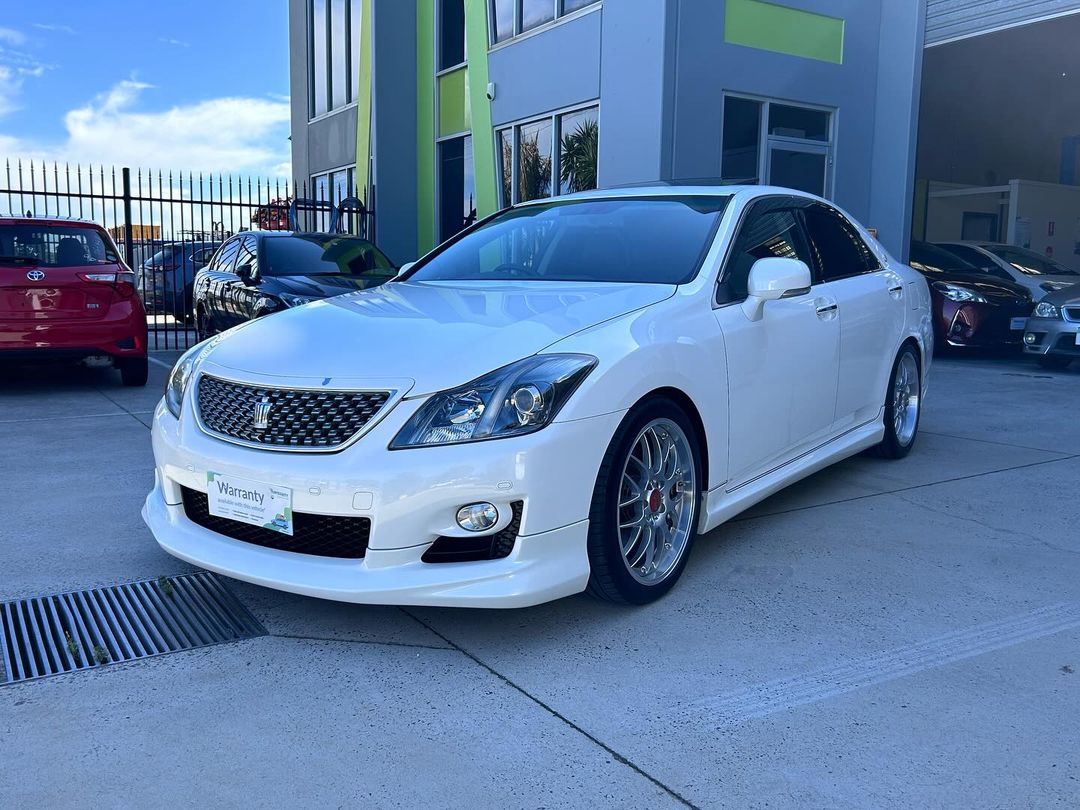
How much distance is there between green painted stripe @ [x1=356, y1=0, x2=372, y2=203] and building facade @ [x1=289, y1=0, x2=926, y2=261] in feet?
1.37

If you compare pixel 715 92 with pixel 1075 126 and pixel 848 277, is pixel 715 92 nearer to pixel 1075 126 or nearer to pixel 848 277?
pixel 848 277

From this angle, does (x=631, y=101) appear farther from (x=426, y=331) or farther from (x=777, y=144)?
(x=426, y=331)

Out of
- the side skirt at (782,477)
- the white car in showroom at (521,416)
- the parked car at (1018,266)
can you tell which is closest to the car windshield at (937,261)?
the parked car at (1018,266)

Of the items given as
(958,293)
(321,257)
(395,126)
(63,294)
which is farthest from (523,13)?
(63,294)

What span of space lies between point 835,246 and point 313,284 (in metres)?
5.58

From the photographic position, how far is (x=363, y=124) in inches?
703

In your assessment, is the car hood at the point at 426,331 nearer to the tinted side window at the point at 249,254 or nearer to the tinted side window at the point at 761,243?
the tinted side window at the point at 761,243

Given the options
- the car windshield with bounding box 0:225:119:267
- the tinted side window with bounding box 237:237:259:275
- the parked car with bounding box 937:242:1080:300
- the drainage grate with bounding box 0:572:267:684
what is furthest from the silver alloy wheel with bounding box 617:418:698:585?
the parked car with bounding box 937:242:1080:300

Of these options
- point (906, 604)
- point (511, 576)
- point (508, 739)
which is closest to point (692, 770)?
point (508, 739)

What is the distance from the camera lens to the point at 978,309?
1142 centimetres

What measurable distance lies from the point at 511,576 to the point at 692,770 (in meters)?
0.80

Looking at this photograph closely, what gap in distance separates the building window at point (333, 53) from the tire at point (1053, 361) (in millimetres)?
13244

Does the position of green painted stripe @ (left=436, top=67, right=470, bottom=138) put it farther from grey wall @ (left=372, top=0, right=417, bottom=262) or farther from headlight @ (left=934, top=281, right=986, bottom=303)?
headlight @ (left=934, top=281, right=986, bottom=303)

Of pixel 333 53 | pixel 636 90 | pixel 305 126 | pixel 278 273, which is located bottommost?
pixel 278 273
